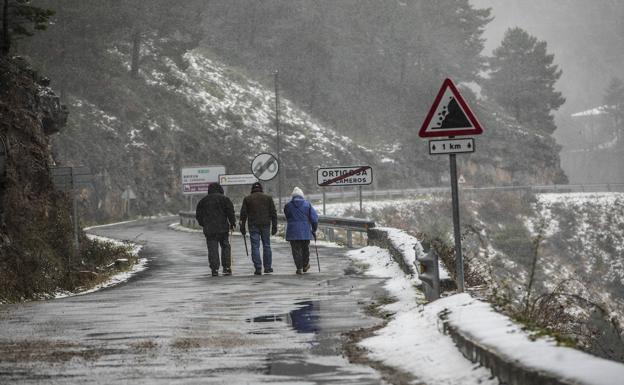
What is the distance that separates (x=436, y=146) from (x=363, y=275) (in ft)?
25.0

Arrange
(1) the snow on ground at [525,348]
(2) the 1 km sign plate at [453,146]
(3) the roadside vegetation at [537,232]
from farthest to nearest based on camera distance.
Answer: (3) the roadside vegetation at [537,232], (2) the 1 km sign plate at [453,146], (1) the snow on ground at [525,348]

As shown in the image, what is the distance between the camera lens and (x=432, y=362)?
7.86m

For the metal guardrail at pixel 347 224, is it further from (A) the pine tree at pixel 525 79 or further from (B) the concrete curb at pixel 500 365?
(A) the pine tree at pixel 525 79

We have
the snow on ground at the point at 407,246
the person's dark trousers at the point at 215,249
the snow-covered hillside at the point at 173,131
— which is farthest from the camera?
the snow-covered hillside at the point at 173,131

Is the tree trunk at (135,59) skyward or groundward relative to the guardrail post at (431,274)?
skyward

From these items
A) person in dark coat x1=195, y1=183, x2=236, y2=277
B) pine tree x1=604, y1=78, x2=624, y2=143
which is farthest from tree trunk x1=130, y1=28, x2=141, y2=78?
pine tree x1=604, y1=78, x2=624, y2=143

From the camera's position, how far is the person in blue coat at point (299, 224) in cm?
1953

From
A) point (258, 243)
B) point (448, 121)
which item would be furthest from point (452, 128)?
point (258, 243)

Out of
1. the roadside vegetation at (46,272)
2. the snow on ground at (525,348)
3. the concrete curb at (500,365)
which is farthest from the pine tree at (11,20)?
the concrete curb at (500,365)

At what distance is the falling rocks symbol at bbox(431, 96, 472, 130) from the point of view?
37.0ft

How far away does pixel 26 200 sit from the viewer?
67.4 feet

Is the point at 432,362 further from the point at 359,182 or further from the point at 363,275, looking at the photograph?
the point at 359,182

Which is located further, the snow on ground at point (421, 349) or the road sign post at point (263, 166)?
the road sign post at point (263, 166)

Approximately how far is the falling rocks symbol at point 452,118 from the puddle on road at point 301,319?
2.59 meters
